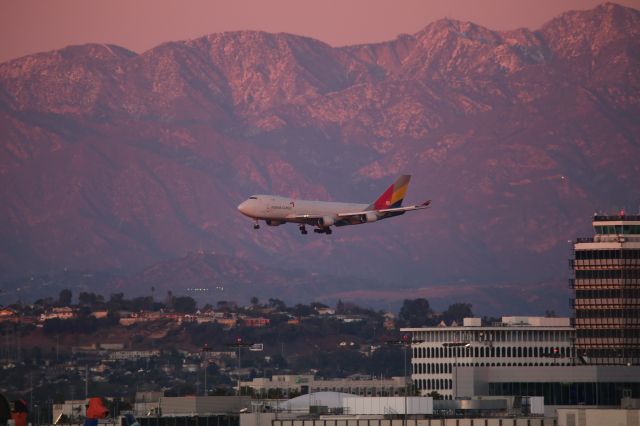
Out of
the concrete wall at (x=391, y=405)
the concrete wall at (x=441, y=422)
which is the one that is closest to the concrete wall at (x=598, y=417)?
the concrete wall at (x=441, y=422)

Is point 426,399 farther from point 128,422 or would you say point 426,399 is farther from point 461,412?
point 128,422

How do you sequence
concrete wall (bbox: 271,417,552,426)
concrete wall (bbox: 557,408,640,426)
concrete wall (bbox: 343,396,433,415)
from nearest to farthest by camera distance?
concrete wall (bbox: 557,408,640,426) → concrete wall (bbox: 271,417,552,426) → concrete wall (bbox: 343,396,433,415)

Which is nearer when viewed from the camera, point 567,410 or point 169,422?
point 567,410

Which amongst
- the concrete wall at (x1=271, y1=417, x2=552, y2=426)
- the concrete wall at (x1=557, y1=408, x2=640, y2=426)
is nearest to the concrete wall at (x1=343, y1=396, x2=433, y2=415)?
the concrete wall at (x1=271, y1=417, x2=552, y2=426)

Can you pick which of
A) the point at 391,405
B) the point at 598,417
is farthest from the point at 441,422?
the point at 598,417

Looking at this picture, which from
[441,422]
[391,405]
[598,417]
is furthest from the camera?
[391,405]

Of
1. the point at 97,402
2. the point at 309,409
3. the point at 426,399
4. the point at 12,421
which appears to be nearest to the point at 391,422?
the point at 426,399

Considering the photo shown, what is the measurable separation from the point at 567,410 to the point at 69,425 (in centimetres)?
6425

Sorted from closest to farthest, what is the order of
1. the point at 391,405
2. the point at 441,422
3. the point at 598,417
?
1. the point at 598,417
2. the point at 441,422
3. the point at 391,405

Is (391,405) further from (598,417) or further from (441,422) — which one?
(598,417)

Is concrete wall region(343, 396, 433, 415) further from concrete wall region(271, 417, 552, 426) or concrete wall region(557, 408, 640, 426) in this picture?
concrete wall region(557, 408, 640, 426)

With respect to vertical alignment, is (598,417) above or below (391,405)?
below

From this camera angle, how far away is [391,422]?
520ft

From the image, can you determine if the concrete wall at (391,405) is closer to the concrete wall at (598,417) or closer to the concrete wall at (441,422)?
the concrete wall at (441,422)
